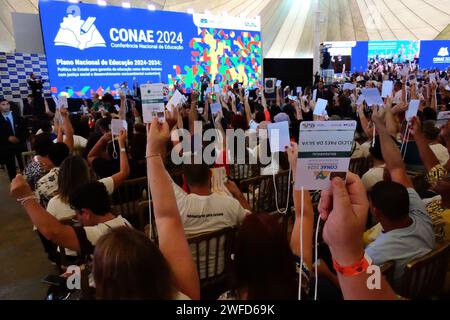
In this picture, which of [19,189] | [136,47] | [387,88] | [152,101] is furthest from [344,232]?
[136,47]

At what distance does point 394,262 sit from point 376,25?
23.4 meters

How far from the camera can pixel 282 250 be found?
108 cm

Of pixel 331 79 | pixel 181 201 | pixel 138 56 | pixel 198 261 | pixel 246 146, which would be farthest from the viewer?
pixel 331 79

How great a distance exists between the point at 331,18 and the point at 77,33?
16370mm

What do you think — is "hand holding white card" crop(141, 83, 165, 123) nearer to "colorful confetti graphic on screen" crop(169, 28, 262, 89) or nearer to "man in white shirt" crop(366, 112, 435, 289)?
"man in white shirt" crop(366, 112, 435, 289)

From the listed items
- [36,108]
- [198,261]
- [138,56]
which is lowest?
[198,261]

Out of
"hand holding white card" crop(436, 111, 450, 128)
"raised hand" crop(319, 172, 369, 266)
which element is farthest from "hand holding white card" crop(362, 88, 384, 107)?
"raised hand" crop(319, 172, 369, 266)

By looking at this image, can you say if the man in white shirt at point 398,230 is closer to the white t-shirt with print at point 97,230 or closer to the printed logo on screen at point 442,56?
the white t-shirt with print at point 97,230

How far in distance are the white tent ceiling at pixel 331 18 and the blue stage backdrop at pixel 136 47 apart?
1.47 m

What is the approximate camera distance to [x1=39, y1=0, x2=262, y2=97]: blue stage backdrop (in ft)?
32.1

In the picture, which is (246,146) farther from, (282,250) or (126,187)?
(282,250)

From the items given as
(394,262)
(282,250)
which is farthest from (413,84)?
(282,250)

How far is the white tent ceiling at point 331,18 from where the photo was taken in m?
16.0

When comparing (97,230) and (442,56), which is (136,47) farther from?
(442,56)
